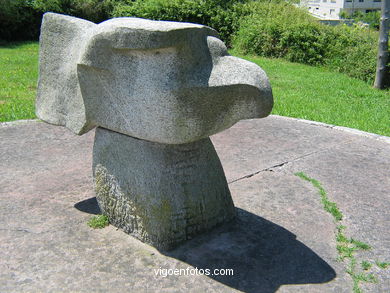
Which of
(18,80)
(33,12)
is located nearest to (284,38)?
(18,80)

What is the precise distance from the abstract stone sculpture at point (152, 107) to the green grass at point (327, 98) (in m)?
4.18

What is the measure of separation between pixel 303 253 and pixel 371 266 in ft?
1.48

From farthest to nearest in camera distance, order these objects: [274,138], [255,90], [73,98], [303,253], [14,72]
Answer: [14,72]
[274,138]
[73,98]
[303,253]
[255,90]

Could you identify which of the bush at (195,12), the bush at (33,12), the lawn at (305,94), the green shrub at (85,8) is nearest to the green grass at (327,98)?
the lawn at (305,94)

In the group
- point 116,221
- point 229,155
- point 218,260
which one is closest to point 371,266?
point 218,260

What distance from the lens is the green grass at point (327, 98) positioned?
7.21 meters

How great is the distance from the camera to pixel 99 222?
3.54m

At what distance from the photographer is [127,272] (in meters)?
2.96

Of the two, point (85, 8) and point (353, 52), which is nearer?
point (353, 52)

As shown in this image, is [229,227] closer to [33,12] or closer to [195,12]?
[195,12]

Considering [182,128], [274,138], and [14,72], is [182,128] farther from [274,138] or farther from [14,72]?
[14,72]

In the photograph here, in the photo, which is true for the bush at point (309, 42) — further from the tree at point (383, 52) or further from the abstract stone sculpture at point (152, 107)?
the abstract stone sculpture at point (152, 107)

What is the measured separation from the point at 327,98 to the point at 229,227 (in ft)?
19.4

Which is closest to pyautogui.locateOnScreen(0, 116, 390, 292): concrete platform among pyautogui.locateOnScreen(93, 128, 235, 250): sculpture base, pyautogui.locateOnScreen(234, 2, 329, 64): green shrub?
pyautogui.locateOnScreen(93, 128, 235, 250): sculpture base
